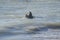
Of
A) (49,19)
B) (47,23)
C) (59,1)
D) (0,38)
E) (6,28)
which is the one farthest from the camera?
(59,1)

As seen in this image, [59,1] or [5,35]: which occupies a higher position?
[59,1]

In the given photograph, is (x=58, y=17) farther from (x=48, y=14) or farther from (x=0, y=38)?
(x=0, y=38)

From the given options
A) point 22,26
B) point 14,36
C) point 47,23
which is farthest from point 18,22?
point 14,36

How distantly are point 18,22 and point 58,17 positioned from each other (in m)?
0.55

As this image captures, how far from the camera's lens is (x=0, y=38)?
5.93ft

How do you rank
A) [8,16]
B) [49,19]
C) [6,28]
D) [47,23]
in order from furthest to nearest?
A: [8,16], [49,19], [47,23], [6,28]

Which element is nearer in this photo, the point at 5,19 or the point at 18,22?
the point at 18,22

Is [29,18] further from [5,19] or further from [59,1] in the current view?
[59,1]

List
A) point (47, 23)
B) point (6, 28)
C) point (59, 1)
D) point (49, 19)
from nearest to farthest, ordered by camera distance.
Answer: point (6, 28) < point (47, 23) < point (49, 19) < point (59, 1)

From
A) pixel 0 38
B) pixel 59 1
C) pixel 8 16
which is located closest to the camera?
pixel 0 38

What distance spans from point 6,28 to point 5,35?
211mm

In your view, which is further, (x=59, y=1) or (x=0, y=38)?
(x=59, y=1)

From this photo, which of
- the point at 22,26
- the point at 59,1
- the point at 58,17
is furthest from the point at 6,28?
the point at 59,1

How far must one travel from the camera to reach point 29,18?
2.45m
